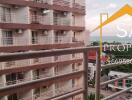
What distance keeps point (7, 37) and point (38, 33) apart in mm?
1779

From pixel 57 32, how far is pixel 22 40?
250 centimetres

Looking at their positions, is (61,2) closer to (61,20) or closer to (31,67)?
(61,20)

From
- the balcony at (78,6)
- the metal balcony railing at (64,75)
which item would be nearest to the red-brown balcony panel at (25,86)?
the metal balcony railing at (64,75)

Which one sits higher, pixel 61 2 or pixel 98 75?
pixel 61 2

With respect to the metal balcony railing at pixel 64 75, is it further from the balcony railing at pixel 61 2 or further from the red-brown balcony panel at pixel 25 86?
the balcony railing at pixel 61 2

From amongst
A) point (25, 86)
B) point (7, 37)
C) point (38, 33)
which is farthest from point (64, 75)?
point (38, 33)

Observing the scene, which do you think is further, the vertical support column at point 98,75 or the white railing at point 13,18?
the white railing at point 13,18

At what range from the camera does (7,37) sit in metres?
8.69

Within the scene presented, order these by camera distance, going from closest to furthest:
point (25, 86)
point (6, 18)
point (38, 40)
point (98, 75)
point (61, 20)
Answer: point (25, 86) < point (98, 75) < point (6, 18) < point (38, 40) < point (61, 20)

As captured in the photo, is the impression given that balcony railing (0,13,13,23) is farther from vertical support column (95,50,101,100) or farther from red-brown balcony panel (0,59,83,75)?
vertical support column (95,50,101,100)

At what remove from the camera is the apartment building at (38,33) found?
8.22 m

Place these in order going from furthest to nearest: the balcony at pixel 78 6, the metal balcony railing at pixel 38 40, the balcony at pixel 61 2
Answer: the balcony at pixel 78 6
the balcony at pixel 61 2
the metal balcony railing at pixel 38 40

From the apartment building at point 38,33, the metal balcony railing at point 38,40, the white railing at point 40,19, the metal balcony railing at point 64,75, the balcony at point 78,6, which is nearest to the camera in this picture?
the metal balcony railing at point 64,75

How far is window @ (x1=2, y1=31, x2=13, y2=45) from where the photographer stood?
330 inches
